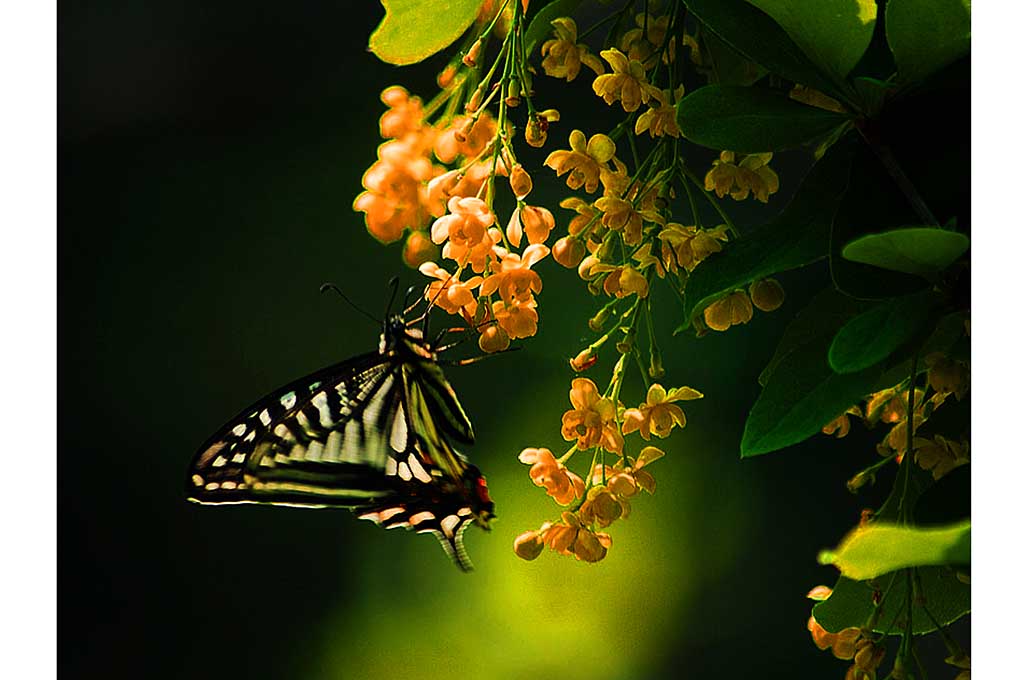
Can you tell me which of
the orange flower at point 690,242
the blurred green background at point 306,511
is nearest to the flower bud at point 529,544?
the orange flower at point 690,242

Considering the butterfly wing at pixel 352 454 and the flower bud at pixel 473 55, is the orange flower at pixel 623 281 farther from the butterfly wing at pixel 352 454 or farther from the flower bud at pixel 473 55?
the butterfly wing at pixel 352 454

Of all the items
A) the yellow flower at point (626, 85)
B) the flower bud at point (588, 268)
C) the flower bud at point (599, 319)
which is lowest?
the flower bud at point (599, 319)

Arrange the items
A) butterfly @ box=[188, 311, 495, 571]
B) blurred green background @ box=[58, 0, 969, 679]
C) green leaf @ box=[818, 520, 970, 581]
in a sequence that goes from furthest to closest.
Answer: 1. blurred green background @ box=[58, 0, 969, 679]
2. butterfly @ box=[188, 311, 495, 571]
3. green leaf @ box=[818, 520, 970, 581]

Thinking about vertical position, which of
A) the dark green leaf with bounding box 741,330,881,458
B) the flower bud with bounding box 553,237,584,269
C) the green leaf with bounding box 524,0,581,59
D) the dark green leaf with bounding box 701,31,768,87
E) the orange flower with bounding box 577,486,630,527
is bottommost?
the orange flower with bounding box 577,486,630,527

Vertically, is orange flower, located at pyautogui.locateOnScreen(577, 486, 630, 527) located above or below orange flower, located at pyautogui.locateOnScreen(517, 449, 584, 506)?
below

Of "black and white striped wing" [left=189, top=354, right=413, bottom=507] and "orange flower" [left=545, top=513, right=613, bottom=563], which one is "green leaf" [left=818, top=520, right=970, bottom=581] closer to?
"orange flower" [left=545, top=513, right=613, bottom=563]

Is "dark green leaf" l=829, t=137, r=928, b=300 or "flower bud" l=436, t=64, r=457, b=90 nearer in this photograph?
"dark green leaf" l=829, t=137, r=928, b=300

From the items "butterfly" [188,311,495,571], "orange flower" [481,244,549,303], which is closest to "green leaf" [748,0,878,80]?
"orange flower" [481,244,549,303]

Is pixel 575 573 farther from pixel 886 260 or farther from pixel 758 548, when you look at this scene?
pixel 886 260
